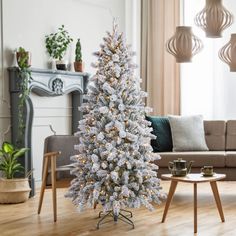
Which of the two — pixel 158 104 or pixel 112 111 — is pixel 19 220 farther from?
pixel 158 104

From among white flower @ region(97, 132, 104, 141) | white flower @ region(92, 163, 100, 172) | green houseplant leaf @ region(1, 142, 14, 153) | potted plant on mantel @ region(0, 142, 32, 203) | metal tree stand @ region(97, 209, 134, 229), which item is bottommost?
metal tree stand @ region(97, 209, 134, 229)

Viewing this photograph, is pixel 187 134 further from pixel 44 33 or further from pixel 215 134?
pixel 44 33

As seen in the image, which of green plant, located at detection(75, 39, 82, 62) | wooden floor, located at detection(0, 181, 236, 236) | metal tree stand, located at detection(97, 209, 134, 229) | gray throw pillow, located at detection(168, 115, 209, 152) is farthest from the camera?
green plant, located at detection(75, 39, 82, 62)

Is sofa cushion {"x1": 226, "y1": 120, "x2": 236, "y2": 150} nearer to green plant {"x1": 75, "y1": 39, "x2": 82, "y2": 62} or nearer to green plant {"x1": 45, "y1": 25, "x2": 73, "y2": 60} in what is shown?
green plant {"x1": 75, "y1": 39, "x2": 82, "y2": 62}

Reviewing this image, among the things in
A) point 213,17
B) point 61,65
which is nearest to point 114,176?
point 213,17

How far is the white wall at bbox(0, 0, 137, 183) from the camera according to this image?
561 centimetres

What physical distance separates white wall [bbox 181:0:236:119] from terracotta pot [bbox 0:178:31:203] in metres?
3.00

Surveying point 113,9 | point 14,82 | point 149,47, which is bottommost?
point 14,82

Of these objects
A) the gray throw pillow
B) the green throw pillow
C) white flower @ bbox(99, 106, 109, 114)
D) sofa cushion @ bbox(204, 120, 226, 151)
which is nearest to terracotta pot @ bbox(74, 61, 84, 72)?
the green throw pillow

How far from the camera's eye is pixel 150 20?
24.8ft

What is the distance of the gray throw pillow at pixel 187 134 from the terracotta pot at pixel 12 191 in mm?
1740

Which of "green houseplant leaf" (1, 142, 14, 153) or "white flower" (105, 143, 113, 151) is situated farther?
"green houseplant leaf" (1, 142, 14, 153)

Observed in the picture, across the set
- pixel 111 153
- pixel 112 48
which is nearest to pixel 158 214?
pixel 111 153

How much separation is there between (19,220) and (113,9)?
12.3ft
